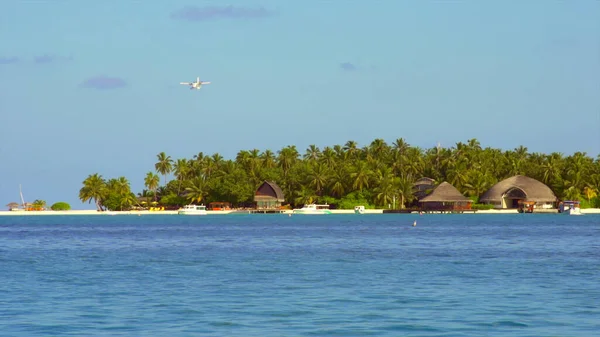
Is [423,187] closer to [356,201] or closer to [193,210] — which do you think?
[356,201]

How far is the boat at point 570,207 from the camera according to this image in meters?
151

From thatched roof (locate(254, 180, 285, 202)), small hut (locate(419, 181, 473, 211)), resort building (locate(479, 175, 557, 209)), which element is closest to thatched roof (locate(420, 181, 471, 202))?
small hut (locate(419, 181, 473, 211))

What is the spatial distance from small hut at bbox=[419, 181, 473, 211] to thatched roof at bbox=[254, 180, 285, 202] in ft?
80.0

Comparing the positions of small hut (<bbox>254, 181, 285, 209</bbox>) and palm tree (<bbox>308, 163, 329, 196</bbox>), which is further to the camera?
small hut (<bbox>254, 181, 285, 209</bbox>)

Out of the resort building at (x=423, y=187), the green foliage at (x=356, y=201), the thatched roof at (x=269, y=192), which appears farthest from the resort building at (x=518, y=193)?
the thatched roof at (x=269, y=192)

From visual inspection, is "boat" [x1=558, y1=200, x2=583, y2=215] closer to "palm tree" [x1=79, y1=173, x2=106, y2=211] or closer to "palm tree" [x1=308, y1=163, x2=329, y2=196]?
"palm tree" [x1=308, y1=163, x2=329, y2=196]

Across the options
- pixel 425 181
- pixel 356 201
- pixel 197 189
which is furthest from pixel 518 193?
pixel 197 189

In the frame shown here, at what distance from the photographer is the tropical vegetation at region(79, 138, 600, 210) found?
16050cm

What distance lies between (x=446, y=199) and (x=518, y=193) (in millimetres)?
12331

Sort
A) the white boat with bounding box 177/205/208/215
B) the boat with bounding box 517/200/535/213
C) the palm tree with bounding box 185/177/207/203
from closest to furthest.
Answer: the boat with bounding box 517/200/535/213 < the white boat with bounding box 177/205/208/215 < the palm tree with bounding box 185/177/207/203

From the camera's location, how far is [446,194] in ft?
514

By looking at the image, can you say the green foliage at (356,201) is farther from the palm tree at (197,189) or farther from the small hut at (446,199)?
the palm tree at (197,189)

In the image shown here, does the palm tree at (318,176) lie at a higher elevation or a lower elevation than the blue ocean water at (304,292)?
higher

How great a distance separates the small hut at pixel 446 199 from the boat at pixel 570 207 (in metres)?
15.1
